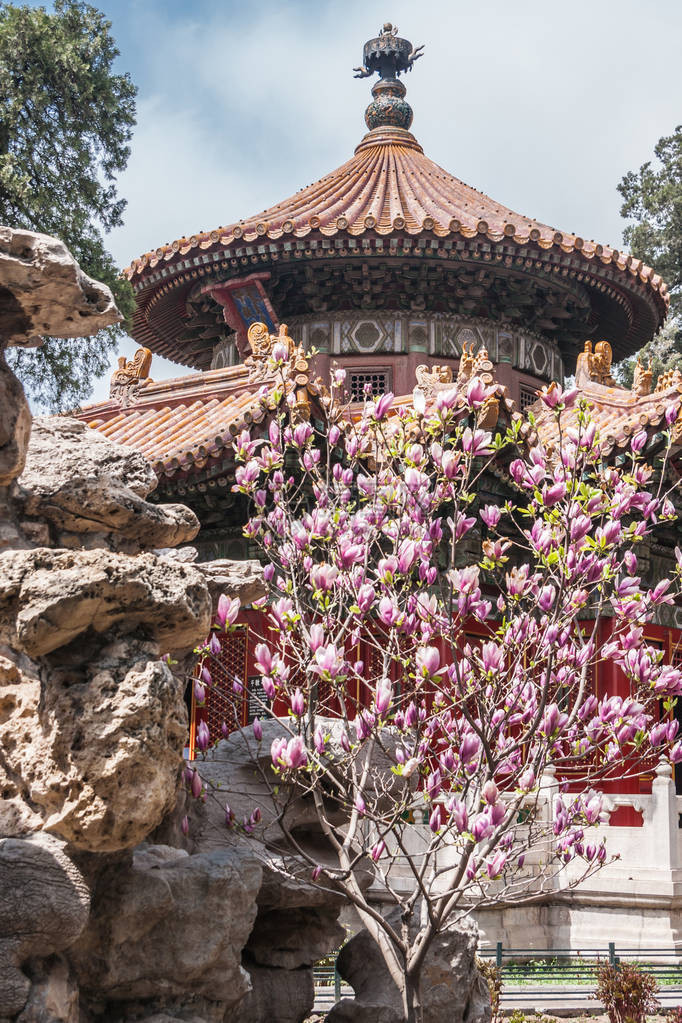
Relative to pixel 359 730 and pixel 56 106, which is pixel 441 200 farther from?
pixel 359 730

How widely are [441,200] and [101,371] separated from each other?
17.9 ft

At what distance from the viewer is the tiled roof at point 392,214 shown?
14.9 m

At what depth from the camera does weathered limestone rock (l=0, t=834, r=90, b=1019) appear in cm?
467

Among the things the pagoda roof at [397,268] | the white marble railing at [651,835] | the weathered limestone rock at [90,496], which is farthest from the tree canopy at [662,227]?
the weathered limestone rock at [90,496]

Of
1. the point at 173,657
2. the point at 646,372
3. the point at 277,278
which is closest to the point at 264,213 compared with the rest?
the point at 277,278

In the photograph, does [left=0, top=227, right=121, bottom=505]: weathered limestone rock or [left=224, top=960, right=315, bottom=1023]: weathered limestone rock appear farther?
[left=224, top=960, right=315, bottom=1023]: weathered limestone rock

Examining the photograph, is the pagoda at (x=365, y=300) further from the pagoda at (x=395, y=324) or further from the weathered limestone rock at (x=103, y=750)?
the weathered limestone rock at (x=103, y=750)

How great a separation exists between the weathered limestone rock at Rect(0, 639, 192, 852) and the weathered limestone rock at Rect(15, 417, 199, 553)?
3.05 feet

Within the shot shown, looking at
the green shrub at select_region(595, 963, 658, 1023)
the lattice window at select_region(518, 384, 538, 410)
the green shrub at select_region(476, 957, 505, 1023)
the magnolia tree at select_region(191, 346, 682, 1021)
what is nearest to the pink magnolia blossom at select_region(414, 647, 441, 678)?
the magnolia tree at select_region(191, 346, 682, 1021)

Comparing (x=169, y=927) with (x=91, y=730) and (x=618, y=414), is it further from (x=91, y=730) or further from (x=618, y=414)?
(x=618, y=414)

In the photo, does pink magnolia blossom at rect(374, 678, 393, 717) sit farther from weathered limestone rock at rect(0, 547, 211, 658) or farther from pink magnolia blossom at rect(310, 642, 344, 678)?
weathered limestone rock at rect(0, 547, 211, 658)

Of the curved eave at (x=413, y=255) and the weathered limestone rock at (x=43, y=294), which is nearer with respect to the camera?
the weathered limestone rock at (x=43, y=294)

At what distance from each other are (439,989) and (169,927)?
6.72 feet

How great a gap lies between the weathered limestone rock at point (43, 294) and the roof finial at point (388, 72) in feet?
52.6
